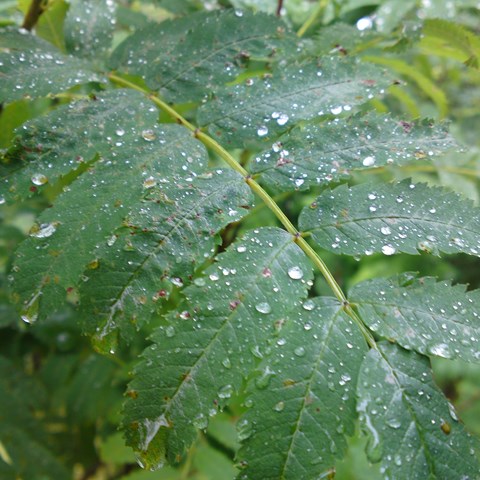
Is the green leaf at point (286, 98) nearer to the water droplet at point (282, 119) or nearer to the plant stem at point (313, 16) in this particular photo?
the water droplet at point (282, 119)

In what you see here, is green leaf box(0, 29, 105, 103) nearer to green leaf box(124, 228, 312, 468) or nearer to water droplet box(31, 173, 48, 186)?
water droplet box(31, 173, 48, 186)

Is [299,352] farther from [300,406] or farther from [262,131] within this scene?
[262,131]

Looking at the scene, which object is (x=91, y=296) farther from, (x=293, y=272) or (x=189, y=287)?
(x=293, y=272)

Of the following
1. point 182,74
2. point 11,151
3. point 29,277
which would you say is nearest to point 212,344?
point 29,277

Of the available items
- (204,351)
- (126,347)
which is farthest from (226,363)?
(126,347)

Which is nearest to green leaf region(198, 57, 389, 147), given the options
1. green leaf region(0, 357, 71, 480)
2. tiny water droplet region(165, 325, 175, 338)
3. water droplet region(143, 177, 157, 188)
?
water droplet region(143, 177, 157, 188)

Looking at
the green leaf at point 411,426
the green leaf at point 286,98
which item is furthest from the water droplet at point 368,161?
the green leaf at point 411,426
